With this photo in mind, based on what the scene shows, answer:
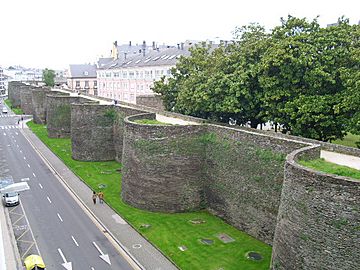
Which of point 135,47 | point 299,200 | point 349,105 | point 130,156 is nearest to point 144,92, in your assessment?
point 135,47

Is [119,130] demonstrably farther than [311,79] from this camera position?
Yes

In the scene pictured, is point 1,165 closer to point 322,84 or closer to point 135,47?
point 322,84

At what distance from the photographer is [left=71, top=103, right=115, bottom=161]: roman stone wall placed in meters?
49.5

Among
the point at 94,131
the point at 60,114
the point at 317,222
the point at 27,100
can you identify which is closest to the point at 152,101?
the point at 60,114

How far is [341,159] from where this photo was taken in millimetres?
24219

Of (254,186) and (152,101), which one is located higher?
(152,101)

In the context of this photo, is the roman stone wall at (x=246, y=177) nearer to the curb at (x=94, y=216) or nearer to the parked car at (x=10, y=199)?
the curb at (x=94, y=216)

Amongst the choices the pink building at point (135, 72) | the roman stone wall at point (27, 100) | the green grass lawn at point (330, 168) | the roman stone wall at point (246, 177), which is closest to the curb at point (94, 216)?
the roman stone wall at point (246, 177)

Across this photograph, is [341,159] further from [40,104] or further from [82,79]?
[82,79]

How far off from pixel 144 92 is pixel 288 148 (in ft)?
203

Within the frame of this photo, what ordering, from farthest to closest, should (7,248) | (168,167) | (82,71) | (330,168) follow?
(82,71)
(168,167)
(7,248)
(330,168)

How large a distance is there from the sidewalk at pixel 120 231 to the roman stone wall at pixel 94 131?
4.45 metres

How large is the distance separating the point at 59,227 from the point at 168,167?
10.1 m

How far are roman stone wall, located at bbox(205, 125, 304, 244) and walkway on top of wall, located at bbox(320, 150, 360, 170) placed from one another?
86.6 inches
